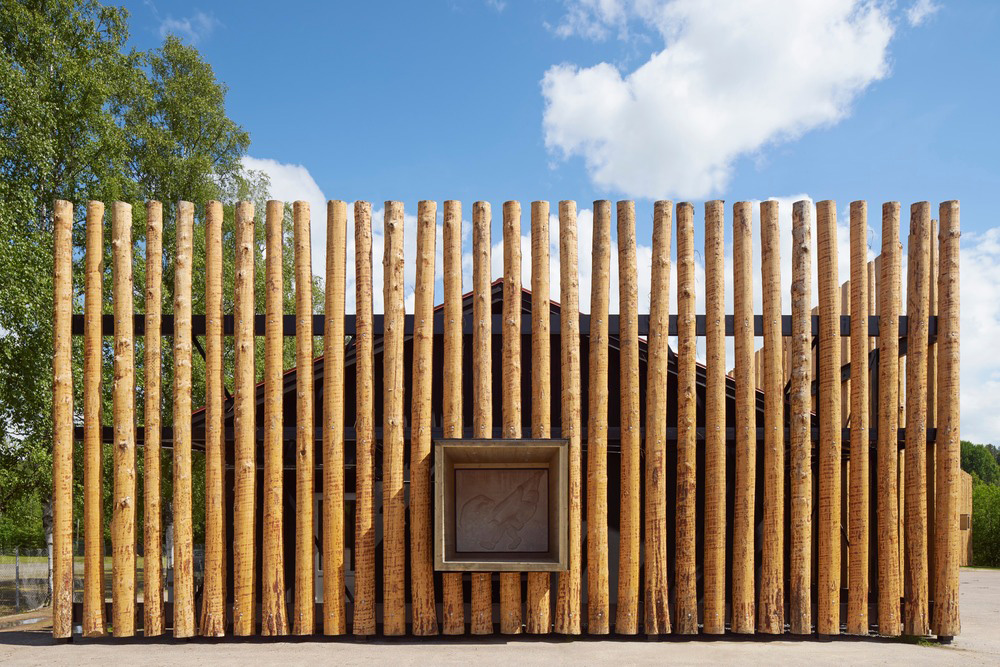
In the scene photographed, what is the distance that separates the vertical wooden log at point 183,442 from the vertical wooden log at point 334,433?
1761 millimetres

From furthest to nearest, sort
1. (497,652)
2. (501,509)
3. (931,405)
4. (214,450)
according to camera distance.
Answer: (931,405)
(501,509)
(214,450)
(497,652)

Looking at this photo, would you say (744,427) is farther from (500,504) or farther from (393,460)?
(393,460)

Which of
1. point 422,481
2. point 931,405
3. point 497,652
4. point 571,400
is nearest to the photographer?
point 497,652

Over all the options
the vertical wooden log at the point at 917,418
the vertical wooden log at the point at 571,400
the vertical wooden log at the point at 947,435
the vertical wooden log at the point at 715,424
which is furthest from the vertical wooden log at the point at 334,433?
the vertical wooden log at the point at 947,435

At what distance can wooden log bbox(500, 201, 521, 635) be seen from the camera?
9.45 metres

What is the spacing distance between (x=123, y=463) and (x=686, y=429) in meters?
7.30

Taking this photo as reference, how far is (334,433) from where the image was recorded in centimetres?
963

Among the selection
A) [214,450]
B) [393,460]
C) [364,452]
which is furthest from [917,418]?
[214,450]

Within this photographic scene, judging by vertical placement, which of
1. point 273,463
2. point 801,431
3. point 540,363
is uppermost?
point 540,363

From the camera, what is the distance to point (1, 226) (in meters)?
14.3

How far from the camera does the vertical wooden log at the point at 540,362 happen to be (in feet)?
30.9

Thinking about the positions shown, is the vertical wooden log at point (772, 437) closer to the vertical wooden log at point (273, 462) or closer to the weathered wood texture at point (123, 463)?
the vertical wooden log at point (273, 462)

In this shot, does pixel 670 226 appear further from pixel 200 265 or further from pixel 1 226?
pixel 200 265

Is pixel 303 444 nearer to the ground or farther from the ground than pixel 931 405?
nearer to the ground
